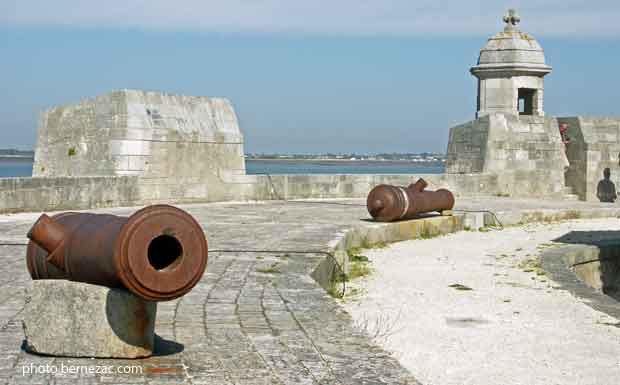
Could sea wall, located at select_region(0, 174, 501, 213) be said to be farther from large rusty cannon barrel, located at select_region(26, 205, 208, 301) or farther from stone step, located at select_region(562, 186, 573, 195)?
large rusty cannon barrel, located at select_region(26, 205, 208, 301)

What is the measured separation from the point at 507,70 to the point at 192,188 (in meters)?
9.73

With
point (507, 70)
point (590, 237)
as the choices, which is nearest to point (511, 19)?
point (507, 70)

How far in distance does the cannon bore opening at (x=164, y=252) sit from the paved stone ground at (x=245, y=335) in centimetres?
47

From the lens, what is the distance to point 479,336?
662cm

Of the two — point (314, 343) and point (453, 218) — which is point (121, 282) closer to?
point (314, 343)

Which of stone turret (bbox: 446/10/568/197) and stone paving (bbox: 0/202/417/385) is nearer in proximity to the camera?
stone paving (bbox: 0/202/417/385)

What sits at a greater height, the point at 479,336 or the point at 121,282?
the point at 121,282

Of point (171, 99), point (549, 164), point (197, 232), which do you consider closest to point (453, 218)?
point (171, 99)

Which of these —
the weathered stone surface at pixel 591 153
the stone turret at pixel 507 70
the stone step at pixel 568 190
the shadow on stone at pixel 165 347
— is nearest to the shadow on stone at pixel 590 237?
the weathered stone surface at pixel 591 153

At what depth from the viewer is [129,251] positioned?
158 inches

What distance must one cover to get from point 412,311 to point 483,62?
14.9 meters

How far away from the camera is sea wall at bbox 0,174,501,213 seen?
12.4m

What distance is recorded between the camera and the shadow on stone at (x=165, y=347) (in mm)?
4422

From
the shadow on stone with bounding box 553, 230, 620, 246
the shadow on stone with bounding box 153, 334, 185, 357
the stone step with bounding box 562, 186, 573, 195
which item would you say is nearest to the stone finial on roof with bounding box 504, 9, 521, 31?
the stone step with bounding box 562, 186, 573, 195
